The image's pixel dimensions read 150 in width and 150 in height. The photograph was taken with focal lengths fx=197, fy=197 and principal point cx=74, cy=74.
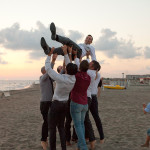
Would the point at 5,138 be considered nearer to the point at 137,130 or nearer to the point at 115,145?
the point at 115,145

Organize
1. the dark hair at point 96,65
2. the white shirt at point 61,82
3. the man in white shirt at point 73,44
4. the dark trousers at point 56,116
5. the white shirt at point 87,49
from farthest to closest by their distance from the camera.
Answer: the white shirt at point 87,49 < the dark hair at point 96,65 < the man in white shirt at point 73,44 < the dark trousers at point 56,116 < the white shirt at point 61,82

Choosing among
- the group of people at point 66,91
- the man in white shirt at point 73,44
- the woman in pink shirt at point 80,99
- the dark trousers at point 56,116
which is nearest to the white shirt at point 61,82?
the group of people at point 66,91

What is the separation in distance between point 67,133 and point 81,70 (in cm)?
184

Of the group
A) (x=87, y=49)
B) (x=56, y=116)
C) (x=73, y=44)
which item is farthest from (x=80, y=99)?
(x=87, y=49)

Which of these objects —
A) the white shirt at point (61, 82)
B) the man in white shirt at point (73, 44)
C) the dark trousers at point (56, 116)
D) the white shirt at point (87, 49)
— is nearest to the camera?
the white shirt at point (61, 82)

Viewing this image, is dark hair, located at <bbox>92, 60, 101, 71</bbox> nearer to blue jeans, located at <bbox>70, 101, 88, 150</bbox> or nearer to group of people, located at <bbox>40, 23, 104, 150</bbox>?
group of people, located at <bbox>40, 23, 104, 150</bbox>

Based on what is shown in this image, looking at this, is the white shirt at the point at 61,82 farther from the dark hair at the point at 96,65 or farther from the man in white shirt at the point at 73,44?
the dark hair at the point at 96,65

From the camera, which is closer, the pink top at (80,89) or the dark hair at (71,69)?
the dark hair at (71,69)

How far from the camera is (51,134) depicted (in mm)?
3996

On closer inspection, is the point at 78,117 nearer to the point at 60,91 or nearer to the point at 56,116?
the point at 56,116

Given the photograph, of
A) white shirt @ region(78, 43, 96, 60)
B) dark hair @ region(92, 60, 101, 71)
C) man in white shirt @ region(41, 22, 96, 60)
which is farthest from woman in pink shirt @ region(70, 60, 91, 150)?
white shirt @ region(78, 43, 96, 60)

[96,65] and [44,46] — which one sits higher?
[44,46]

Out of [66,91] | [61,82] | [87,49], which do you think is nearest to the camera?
[61,82]

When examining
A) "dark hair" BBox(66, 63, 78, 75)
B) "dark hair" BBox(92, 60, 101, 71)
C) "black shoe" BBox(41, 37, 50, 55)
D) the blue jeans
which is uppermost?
"black shoe" BBox(41, 37, 50, 55)
